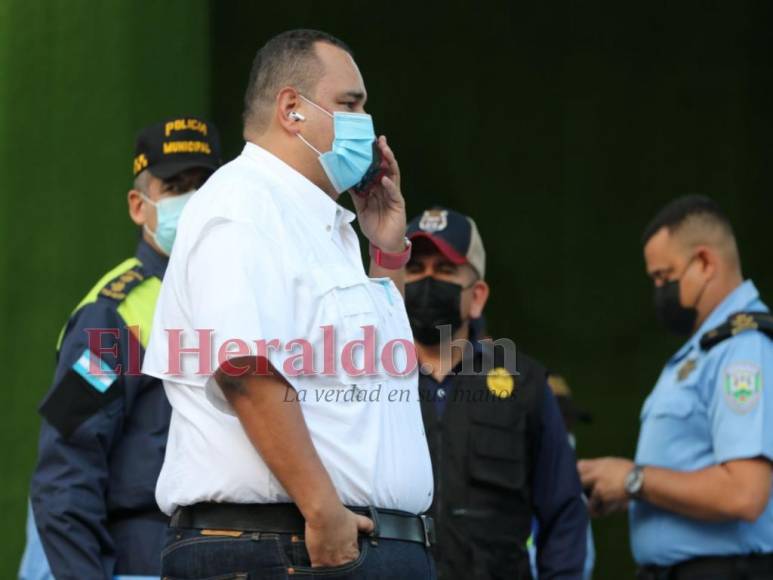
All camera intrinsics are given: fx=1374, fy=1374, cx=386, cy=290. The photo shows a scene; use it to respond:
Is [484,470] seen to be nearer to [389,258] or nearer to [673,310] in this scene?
[389,258]

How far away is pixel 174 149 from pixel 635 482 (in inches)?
77.1

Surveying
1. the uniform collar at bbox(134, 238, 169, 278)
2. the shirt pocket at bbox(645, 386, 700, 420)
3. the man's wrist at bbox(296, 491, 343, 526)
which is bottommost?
the man's wrist at bbox(296, 491, 343, 526)

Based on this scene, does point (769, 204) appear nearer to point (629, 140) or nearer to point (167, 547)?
point (629, 140)

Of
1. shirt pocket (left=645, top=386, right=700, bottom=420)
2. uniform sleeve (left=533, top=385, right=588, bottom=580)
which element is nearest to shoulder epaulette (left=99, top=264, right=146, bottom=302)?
uniform sleeve (left=533, top=385, right=588, bottom=580)

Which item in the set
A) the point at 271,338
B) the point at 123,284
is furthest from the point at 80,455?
the point at 271,338

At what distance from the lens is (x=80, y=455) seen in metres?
3.86

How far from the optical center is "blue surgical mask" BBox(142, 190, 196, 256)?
427cm

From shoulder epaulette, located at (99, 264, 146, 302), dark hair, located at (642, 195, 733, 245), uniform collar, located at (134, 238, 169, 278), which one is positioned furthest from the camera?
dark hair, located at (642, 195, 733, 245)

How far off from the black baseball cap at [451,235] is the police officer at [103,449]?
102 centimetres

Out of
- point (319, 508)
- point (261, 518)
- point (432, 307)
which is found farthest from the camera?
point (432, 307)

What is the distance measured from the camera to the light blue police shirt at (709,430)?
470 cm

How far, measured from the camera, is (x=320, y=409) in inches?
112

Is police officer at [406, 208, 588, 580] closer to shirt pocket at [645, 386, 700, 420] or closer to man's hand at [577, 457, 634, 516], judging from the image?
man's hand at [577, 457, 634, 516]

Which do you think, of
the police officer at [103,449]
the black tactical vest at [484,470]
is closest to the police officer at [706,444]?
the black tactical vest at [484,470]
